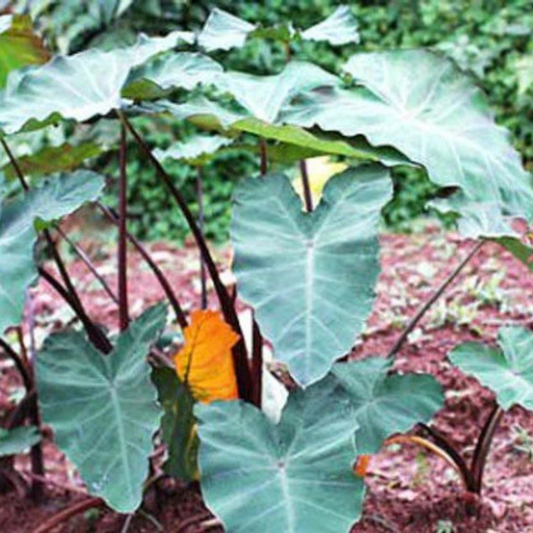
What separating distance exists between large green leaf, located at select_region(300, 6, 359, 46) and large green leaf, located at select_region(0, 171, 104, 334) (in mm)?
531

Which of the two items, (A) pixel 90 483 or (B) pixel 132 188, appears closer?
(A) pixel 90 483

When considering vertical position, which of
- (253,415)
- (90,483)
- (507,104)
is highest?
(253,415)

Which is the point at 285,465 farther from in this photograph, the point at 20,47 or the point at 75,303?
the point at 20,47

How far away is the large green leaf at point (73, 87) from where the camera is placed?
1.49 meters

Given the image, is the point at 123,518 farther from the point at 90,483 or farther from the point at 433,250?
the point at 433,250

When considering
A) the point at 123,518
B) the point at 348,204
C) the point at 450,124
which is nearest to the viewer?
the point at 348,204

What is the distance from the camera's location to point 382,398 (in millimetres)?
1626

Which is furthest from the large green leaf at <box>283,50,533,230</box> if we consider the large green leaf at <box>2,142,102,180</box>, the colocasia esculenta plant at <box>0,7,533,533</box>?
the large green leaf at <box>2,142,102,180</box>

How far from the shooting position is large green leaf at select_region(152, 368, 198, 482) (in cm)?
171

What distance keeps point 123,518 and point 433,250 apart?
5.05ft

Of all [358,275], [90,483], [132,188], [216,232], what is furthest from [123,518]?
[132,188]

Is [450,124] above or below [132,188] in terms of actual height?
above

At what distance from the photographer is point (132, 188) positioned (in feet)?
13.7

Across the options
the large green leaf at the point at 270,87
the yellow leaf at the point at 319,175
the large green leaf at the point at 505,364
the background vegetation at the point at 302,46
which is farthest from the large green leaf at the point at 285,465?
the background vegetation at the point at 302,46
